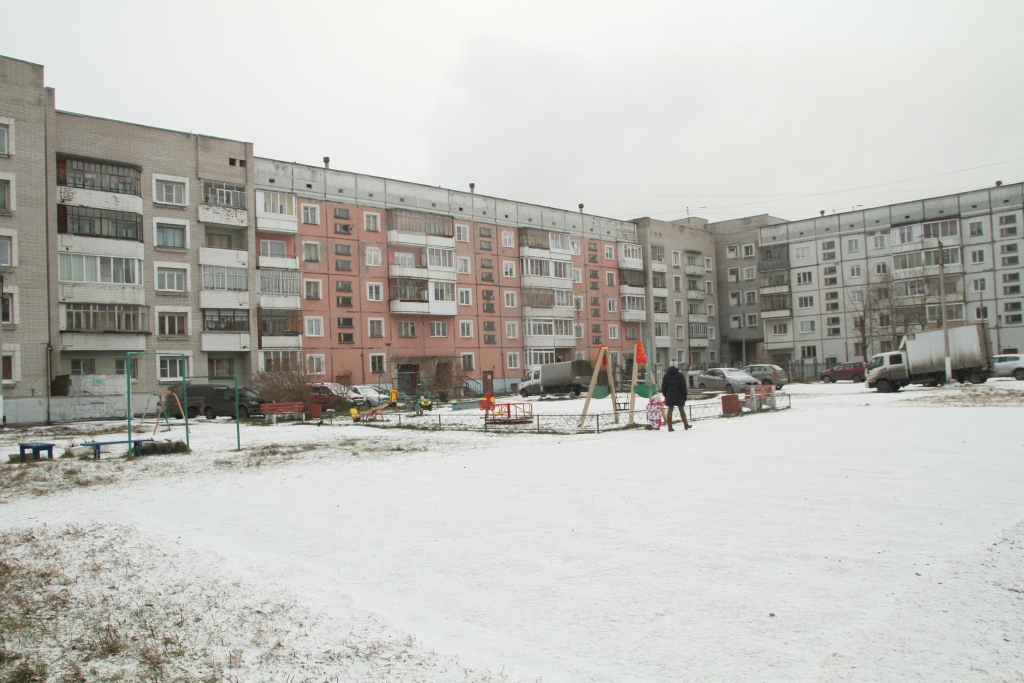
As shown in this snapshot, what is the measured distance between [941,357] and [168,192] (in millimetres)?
47041

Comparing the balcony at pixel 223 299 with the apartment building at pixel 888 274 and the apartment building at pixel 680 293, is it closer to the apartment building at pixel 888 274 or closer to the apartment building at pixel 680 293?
the apartment building at pixel 680 293

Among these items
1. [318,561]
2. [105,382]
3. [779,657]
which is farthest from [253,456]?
[105,382]

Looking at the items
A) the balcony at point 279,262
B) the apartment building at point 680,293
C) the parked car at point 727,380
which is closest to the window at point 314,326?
the balcony at point 279,262

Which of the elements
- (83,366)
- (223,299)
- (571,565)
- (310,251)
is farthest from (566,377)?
(571,565)

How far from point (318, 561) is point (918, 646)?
5.41 m

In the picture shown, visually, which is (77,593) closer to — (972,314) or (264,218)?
(264,218)

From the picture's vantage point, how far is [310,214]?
52562 millimetres

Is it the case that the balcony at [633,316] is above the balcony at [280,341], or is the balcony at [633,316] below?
above

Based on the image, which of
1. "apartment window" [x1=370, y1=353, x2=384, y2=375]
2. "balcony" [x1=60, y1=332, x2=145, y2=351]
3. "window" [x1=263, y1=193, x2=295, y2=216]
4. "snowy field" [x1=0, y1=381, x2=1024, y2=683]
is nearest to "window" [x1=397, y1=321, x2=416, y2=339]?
"apartment window" [x1=370, y1=353, x2=384, y2=375]

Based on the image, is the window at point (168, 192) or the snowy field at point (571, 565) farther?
the window at point (168, 192)

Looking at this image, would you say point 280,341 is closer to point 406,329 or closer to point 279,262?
point 279,262

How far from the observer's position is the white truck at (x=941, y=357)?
38.4 m

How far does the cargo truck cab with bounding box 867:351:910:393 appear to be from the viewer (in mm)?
37500

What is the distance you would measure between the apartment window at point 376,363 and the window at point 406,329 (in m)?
2.86
